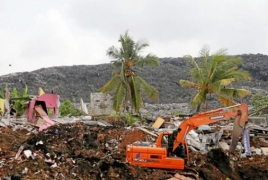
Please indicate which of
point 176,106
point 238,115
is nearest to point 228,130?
point 238,115

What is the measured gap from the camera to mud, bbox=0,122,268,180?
397 inches

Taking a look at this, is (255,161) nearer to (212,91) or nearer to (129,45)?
(212,91)

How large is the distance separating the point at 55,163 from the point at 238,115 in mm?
5276

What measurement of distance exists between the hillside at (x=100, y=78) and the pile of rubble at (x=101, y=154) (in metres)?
22.3

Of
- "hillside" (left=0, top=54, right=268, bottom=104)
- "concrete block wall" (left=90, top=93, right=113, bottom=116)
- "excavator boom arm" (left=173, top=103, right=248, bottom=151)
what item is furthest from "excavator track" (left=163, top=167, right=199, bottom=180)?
"hillside" (left=0, top=54, right=268, bottom=104)

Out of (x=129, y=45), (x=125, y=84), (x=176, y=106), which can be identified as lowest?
(x=176, y=106)

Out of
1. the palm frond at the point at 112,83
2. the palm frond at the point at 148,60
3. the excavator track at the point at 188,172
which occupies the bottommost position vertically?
the excavator track at the point at 188,172

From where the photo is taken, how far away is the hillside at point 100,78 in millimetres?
39719

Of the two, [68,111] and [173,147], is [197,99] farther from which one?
→ [173,147]

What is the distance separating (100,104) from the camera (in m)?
29.0

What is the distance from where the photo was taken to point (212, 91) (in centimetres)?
2252

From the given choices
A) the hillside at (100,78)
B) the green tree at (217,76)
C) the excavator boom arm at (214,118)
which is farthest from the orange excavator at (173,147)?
the hillside at (100,78)

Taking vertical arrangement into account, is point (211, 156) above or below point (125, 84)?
below

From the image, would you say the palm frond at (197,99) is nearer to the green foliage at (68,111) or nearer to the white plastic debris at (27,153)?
the green foliage at (68,111)
